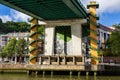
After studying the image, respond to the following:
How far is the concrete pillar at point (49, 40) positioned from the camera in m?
63.8

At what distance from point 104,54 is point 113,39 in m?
6.96

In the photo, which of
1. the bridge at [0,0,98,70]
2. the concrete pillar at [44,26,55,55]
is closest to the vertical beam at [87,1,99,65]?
the bridge at [0,0,98,70]

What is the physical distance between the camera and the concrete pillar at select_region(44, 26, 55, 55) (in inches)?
2511

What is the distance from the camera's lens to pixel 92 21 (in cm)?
5884

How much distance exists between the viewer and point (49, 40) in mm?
64312

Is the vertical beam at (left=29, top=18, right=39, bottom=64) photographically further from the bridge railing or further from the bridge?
the bridge railing

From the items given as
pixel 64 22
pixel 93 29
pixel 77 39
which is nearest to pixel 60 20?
pixel 64 22

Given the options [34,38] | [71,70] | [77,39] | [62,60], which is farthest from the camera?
[34,38]

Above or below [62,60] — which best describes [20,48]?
above

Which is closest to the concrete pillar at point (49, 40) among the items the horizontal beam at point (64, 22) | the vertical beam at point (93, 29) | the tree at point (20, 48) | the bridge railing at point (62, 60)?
the horizontal beam at point (64, 22)

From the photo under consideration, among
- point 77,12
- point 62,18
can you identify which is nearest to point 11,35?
point 62,18

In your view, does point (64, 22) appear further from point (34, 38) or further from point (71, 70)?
point (71, 70)

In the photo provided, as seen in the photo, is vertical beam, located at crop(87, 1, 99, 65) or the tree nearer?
vertical beam, located at crop(87, 1, 99, 65)

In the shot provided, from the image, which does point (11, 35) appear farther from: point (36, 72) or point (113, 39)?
point (36, 72)
